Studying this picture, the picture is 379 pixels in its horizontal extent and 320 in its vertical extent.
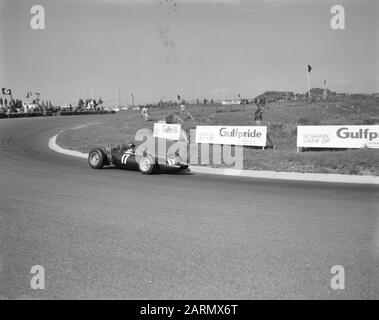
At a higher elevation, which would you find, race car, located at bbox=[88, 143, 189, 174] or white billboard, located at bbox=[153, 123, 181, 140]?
white billboard, located at bbox=[153, 123, 181, 140]

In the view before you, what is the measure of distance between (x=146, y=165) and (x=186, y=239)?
6.99 meters

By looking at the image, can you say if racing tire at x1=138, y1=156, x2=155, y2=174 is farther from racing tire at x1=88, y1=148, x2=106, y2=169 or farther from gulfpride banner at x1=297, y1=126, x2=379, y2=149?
gulfpride banner at x1=297, y1=126, x2=379, y2=149

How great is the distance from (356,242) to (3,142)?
67.8 feet

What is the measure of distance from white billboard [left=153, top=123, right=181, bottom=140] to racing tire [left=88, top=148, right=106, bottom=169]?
8782 millimetres

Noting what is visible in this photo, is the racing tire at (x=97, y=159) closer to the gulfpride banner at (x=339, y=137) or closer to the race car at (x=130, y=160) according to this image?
the race car at (x=130, y=160)

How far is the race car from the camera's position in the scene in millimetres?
12977

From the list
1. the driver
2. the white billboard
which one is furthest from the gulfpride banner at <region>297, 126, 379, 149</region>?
the driver

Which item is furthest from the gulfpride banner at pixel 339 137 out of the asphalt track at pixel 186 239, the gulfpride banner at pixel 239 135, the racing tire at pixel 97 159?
the racing tire at pixel 97 159

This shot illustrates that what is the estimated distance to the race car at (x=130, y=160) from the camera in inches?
511

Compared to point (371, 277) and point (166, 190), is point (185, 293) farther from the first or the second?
point (166, 190)

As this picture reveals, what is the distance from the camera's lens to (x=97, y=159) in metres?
14.0

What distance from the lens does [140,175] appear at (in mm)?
12812

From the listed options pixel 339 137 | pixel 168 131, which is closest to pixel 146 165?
pixel 339 137
